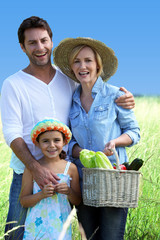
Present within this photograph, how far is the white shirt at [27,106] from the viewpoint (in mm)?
3512

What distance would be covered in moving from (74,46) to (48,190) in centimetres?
160

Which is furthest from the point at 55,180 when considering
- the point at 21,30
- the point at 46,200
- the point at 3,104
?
the point at 21,30

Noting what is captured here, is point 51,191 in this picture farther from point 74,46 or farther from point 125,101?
point 74,46

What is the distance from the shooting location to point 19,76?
3701mm

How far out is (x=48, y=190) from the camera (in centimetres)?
306

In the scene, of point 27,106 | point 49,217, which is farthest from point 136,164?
point 27,106

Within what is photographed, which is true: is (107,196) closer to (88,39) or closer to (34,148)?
(34,148)

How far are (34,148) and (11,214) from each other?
30.1 inches

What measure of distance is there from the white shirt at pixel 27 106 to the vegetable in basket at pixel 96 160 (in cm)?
79

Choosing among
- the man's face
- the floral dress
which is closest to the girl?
the floral dress

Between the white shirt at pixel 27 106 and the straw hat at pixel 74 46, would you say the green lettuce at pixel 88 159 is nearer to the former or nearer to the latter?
the white shirt at pixel 27 106

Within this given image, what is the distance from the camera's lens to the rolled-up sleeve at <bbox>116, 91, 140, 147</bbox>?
131 inches

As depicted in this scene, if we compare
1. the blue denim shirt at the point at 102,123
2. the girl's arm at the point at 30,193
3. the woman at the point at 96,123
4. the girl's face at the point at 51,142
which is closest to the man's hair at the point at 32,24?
the woman at the point at 96,123

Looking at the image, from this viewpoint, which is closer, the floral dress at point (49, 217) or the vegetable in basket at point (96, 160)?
the vegetable in basket at point (96, 160)
